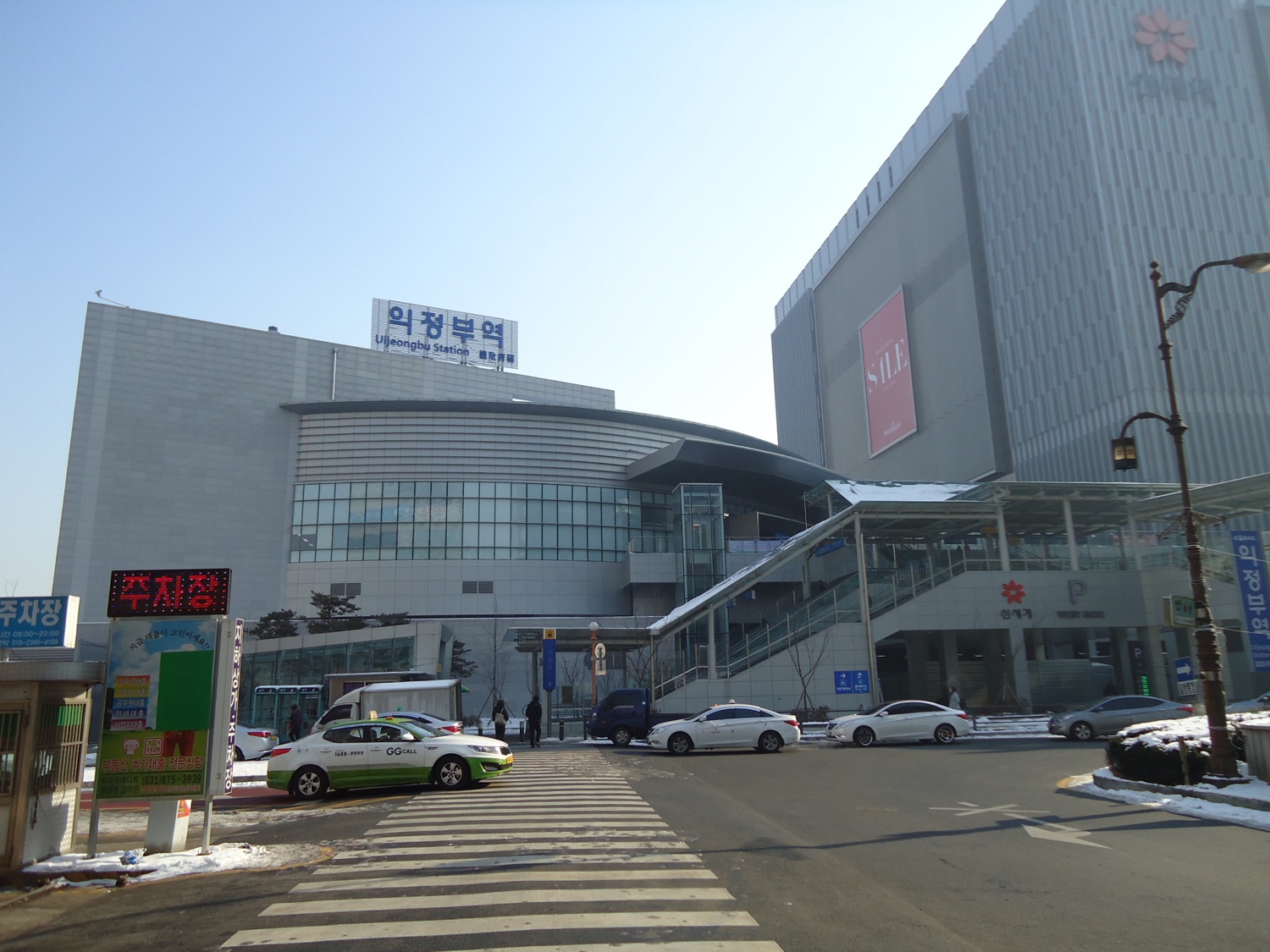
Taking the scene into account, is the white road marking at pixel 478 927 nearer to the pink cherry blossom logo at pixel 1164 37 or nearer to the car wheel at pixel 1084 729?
the car wheel at pixel 1084 729

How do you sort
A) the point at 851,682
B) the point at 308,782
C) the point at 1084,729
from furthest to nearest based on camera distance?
the point at 851,682
the point at 1084,729
the point at 308,782

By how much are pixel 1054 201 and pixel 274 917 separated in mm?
84228

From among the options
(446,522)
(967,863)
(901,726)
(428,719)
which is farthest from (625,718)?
(446,522)

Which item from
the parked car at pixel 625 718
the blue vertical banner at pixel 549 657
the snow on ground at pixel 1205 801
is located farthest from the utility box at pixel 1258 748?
the blue vertical banner at pixel 549 657

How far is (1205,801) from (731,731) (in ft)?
44.0

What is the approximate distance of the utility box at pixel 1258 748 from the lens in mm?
14281

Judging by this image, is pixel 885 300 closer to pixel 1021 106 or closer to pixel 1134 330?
pixel 1021 106

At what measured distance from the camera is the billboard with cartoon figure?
37.4 feet

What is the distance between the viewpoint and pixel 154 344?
66000 mm

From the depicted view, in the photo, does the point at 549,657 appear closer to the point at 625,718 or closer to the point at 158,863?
the point at 625,718

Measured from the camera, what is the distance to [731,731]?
25.6 metres

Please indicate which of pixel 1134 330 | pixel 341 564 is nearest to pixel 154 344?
pixel 341 564

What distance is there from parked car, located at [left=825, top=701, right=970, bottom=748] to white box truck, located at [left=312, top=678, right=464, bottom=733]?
13085 mm

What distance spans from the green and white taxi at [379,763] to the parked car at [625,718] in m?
12.6
